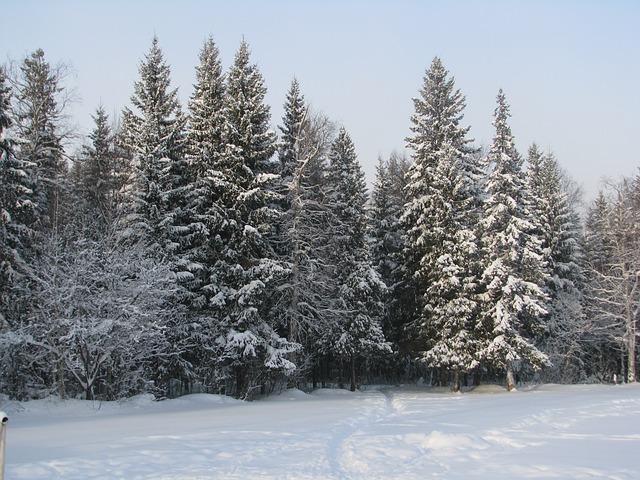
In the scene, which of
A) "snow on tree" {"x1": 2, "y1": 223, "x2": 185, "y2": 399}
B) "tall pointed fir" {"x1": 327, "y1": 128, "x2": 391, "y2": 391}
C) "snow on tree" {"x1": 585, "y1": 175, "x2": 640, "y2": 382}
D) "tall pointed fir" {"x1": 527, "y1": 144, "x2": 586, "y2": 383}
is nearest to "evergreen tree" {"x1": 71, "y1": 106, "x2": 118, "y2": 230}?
"snow on tree" {"x1": 2, "y1": 223, "x2": 185, "y2": 399}

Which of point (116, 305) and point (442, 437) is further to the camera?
point (116, 305)

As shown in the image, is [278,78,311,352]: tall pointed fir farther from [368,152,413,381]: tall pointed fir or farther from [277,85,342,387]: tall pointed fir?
[368,152,413,381]: tall pointed fir

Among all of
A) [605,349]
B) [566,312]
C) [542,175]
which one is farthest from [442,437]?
[605,349]

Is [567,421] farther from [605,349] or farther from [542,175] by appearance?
[605,349]

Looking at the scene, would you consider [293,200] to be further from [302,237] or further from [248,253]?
[248,253]

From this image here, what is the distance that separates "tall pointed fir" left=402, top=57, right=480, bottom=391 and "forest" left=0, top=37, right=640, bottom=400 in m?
0.13

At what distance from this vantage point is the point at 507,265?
28188 mm

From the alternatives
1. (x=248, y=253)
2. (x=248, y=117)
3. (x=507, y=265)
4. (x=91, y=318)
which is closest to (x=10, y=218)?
(x=91, y=318)

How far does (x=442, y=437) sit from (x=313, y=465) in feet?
11.4

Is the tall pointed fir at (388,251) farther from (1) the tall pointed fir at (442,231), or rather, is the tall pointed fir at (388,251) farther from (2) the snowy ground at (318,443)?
(2) the snowy ground at (318,443)

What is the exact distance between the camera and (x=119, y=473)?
24.5 feet

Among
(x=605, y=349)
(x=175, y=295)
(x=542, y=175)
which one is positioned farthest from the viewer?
(x=605, y=349)

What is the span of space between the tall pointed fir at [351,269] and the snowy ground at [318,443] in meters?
12.6

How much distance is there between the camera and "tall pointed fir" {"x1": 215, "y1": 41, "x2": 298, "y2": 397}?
22.2 metres
